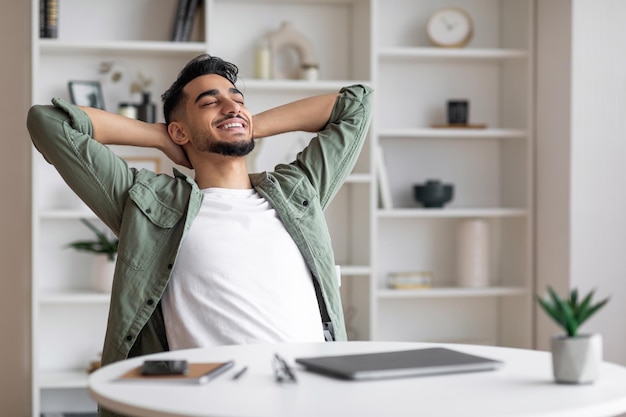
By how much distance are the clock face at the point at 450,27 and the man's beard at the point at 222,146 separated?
6.93 feet

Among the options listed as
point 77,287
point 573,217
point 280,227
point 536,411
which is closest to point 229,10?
point 77,287

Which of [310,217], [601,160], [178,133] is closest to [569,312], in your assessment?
[310,217]

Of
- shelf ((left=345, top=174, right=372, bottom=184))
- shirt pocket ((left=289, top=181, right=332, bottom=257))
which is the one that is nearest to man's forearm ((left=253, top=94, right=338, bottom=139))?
shirt pocket ((left=289, top=181, right=332, bottom=257))

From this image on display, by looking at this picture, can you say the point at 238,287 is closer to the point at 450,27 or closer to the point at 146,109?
the point at 146,109

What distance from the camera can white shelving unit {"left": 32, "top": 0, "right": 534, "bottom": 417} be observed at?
4004mm

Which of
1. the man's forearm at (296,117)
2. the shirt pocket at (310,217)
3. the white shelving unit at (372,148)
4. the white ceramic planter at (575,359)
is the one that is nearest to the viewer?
the white ceramic planter at (575,359)

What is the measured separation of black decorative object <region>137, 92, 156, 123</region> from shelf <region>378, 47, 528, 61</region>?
39.7 inches

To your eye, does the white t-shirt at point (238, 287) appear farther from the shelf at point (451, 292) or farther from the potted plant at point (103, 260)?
the shelf at point (451, 292)

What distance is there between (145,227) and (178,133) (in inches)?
14.2

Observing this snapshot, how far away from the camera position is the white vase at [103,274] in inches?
152

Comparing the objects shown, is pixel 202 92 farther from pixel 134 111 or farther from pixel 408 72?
pixel 408 72

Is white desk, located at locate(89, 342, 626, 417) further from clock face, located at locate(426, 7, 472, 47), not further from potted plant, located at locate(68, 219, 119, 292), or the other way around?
clock face, located at locate(426, 7, 472, 47)

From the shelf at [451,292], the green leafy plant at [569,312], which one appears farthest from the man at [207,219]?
the shelf at [451,292]

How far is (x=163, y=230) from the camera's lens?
2141 mm
